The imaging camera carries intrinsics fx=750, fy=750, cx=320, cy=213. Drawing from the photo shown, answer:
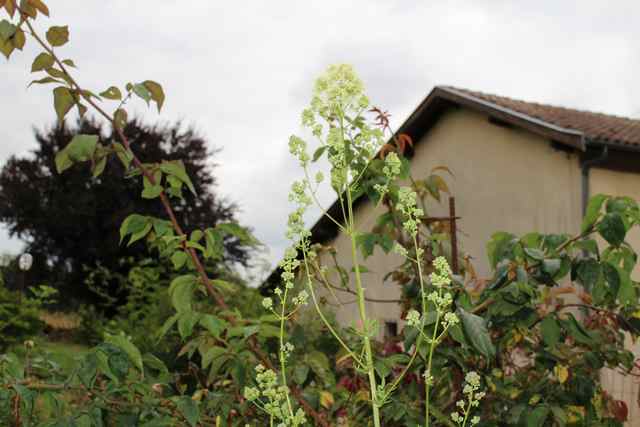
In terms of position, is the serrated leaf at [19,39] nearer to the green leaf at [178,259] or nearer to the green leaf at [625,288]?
the green leaf at [178,259]

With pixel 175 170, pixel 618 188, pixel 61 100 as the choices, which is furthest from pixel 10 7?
pixel 618 188

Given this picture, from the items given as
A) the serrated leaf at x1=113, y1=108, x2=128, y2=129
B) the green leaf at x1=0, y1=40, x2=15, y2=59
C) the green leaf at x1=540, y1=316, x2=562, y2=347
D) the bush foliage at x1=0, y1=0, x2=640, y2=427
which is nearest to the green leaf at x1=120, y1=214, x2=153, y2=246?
the bush foliage at x1=0, y1=0, x2=640, y2=427

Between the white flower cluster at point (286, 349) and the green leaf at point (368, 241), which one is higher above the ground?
the green leaf at point (368, 241)

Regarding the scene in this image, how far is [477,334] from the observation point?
8.01ft

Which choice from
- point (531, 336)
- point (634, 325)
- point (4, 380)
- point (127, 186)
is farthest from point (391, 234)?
point (127, 186)

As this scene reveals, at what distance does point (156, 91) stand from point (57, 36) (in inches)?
16.5

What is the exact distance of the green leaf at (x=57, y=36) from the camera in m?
2.86

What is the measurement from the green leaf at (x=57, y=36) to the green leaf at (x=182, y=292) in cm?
102

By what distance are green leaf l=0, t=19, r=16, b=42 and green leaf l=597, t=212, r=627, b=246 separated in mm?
2444

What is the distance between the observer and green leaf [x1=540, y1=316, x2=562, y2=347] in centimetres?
292

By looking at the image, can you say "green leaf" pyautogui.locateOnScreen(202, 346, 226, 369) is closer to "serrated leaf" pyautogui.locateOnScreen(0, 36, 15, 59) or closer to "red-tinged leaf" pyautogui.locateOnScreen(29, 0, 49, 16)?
"serrated leaf" pyautogui.locateOnScreen(0, 36, 15, 59)

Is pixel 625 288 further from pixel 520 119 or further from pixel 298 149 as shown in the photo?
pixel 520 119

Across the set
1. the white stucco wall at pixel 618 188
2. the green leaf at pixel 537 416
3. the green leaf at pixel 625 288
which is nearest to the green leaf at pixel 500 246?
the green leaf at pixel 625 288

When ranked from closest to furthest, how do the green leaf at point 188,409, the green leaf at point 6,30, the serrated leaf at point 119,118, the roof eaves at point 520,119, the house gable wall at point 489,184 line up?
1. the green leaf at point 188,409
2. the green leaf at point 6,30
3. the serrated leaf at point 119,118
4. the roof eaves at point 520,119
5. the house gable wall at point 489,184
